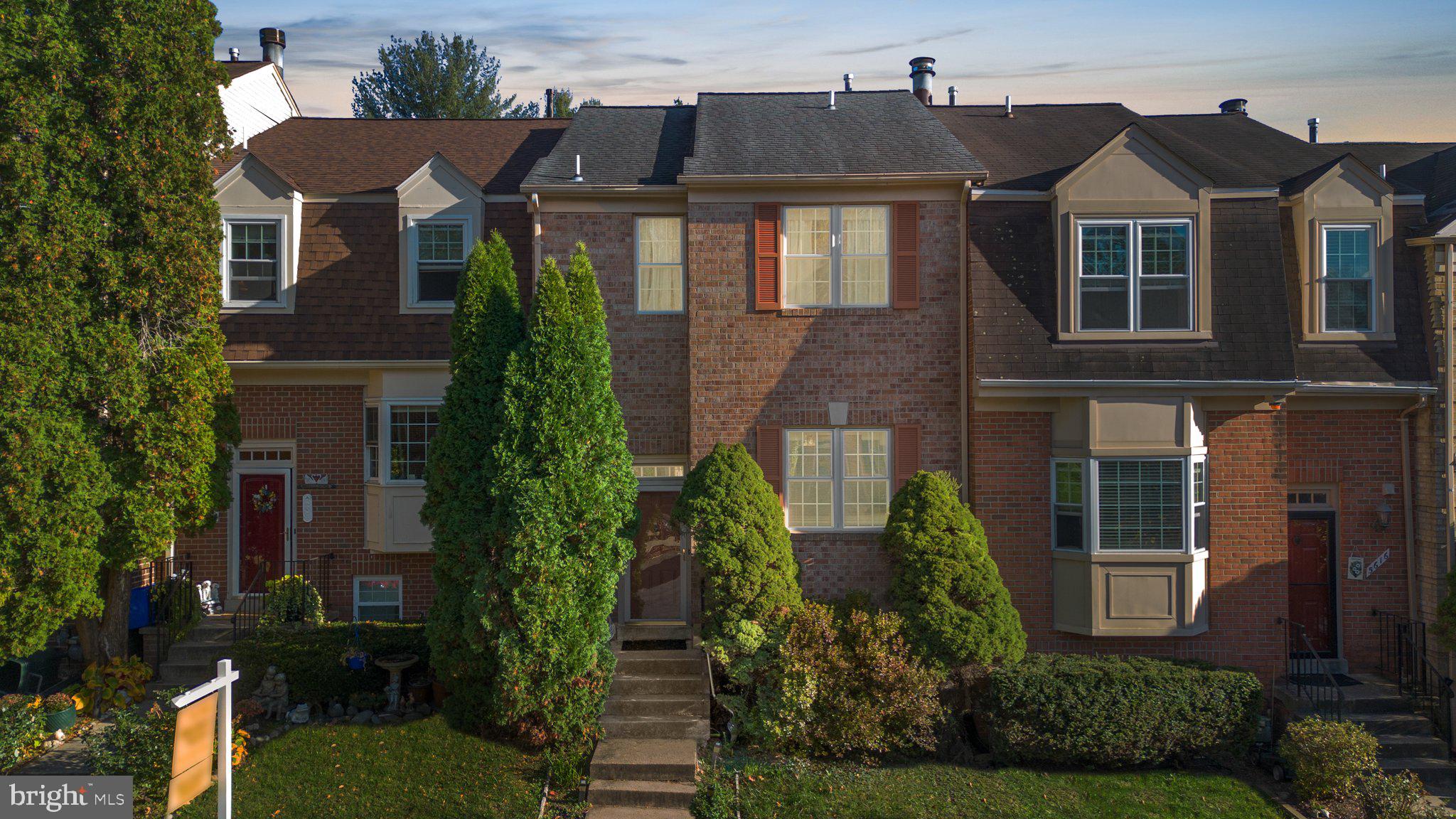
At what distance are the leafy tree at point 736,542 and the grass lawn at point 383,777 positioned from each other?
287 cm

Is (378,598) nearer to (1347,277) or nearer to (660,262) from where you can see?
(660,262)

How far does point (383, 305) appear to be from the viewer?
14.6 m

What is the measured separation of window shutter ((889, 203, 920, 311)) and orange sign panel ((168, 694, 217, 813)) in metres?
9.59

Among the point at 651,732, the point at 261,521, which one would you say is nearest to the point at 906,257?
the point at 651,732

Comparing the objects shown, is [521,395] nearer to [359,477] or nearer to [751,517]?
[751,517]

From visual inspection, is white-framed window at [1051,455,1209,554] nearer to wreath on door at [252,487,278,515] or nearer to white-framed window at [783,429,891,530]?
white-framed window at [783,429,891,530]

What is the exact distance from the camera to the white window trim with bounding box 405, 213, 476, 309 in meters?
14.6

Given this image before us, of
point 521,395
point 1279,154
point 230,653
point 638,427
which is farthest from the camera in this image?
point 1279,154

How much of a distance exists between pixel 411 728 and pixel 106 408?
563 cm

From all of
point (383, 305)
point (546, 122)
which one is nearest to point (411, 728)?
point (383, 305)

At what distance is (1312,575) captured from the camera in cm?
1397

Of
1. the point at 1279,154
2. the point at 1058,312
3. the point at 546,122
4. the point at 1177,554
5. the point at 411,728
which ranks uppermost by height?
the point at 546,122

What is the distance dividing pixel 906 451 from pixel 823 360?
175 centimetres

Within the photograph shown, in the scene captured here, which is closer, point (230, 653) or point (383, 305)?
point (230, 653)
